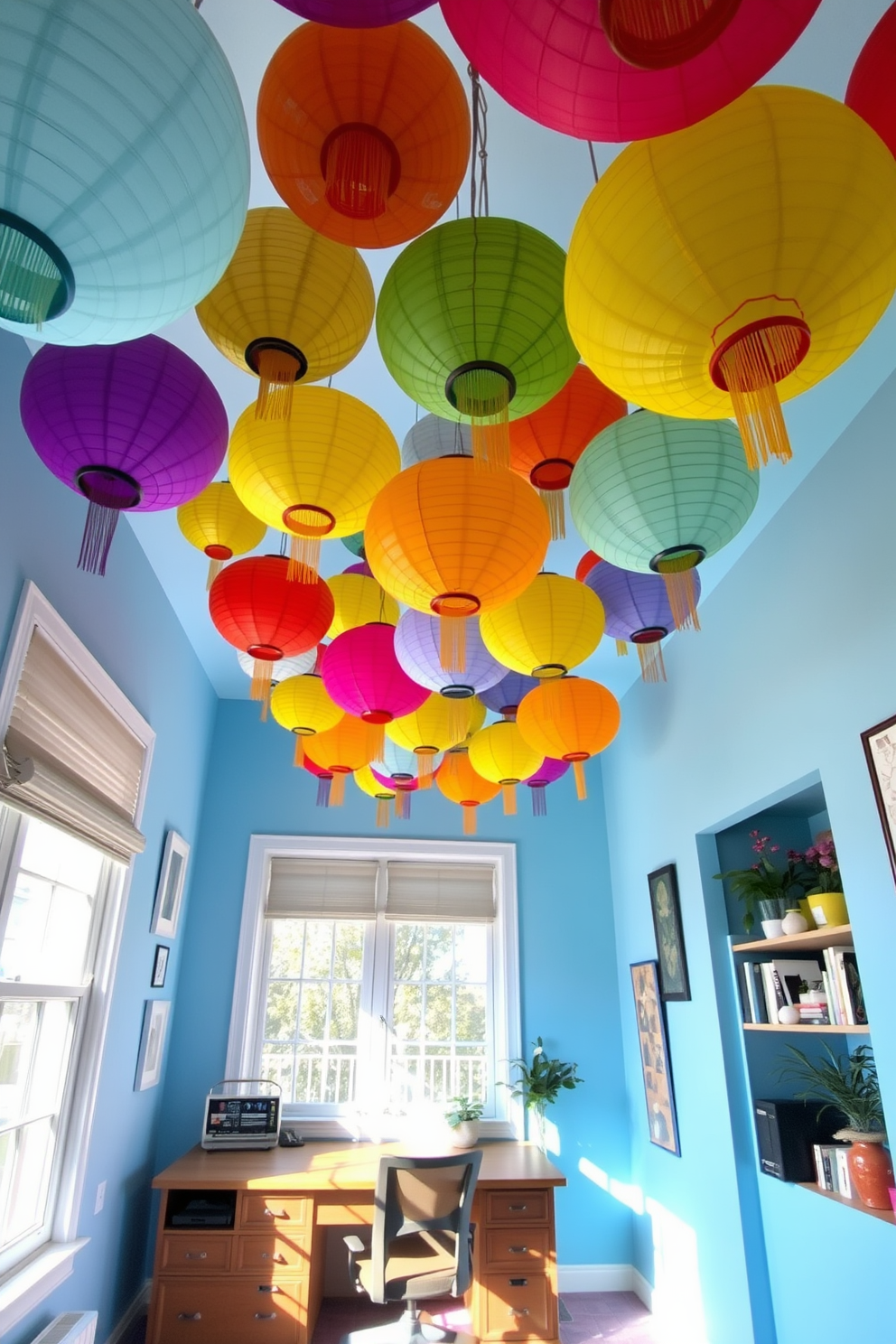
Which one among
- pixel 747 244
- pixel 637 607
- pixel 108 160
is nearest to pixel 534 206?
pixel 637 607

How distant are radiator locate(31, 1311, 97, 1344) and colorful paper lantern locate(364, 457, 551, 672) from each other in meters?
2.66

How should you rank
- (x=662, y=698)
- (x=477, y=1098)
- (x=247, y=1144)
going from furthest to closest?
(x=477, y=1098) → (x=662, y=698) → (x=247, y=1144)

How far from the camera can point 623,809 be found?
15.5 feet

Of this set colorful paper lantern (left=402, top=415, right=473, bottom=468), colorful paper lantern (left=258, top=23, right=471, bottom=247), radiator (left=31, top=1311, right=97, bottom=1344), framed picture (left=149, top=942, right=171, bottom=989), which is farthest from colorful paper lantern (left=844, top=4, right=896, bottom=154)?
framed picture (left=149, top=942, right=171, bottom=989)

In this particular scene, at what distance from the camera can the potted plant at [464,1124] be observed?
13.2ft

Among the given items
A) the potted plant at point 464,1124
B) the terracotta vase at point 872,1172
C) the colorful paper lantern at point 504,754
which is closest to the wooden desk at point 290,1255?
the potted plant at point 464,1124

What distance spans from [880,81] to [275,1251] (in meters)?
4.17

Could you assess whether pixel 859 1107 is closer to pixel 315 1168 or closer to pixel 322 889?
pixel 315 1168

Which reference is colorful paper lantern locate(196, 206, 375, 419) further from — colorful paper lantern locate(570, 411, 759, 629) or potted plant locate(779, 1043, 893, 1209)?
potted plant locate(779, 1043, 893, 1209)

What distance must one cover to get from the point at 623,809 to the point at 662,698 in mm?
906

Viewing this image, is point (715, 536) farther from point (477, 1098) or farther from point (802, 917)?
point (477, 1098)

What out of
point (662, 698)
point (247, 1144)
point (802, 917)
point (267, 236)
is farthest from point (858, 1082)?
point (267, 236)

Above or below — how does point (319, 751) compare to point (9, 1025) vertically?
above

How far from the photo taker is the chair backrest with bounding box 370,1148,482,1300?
2977 millimetres
